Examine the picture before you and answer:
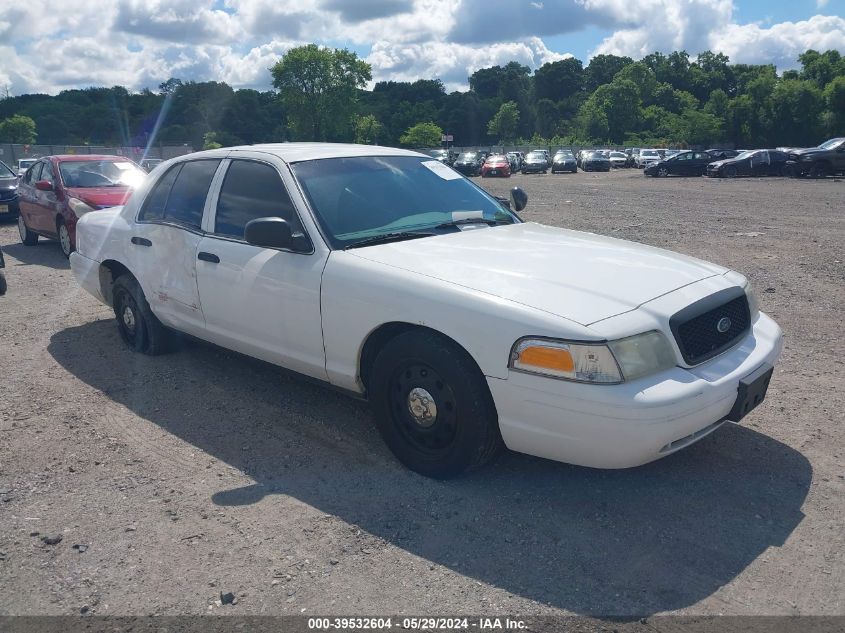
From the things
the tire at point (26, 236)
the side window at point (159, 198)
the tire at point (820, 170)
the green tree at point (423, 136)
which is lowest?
the tire at point (820, 170)

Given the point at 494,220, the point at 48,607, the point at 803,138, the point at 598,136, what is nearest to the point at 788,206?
the point at 494,220

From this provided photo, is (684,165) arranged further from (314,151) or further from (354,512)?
(354,512)

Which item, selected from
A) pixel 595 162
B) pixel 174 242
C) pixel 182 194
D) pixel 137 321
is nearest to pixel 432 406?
pixel 174 242

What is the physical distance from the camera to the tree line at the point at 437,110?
235 ft

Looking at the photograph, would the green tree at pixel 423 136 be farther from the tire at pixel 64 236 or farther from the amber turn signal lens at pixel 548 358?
the amber turn signal lens at pixel 548 358

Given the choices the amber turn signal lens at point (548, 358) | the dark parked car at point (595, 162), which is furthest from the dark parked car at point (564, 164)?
the amber turn signal lens at point (548, 358)

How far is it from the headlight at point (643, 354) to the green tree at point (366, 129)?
317ft

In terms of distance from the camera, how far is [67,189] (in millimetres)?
10969

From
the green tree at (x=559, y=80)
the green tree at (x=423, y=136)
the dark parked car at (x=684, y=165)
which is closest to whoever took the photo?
the dark parked car at (x=684, y=165)

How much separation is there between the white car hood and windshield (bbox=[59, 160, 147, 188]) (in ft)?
27.8

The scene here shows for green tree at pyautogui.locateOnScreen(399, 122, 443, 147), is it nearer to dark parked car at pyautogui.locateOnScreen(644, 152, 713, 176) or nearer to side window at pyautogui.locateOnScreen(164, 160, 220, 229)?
dark parked car at pyautogui.locateOnScreen(644, 152, 713, 176)

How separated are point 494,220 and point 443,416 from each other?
1.72 metres

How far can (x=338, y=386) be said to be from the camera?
4188mm

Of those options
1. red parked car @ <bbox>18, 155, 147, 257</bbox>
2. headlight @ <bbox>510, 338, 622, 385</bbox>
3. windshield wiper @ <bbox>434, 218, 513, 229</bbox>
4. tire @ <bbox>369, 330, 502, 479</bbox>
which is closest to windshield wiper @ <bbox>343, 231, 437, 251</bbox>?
windshield wiper @ <bbox>434, 218, 513, 229</bbox>
